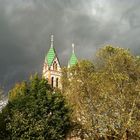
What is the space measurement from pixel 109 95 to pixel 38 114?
7.44m

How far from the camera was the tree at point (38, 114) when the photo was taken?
38.9 meters

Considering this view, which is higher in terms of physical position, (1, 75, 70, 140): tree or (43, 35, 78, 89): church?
(43, 35, 78, 89): church

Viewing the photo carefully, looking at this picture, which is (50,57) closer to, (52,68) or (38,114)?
(52,68)

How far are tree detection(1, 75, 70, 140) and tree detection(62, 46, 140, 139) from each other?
1.88 meters

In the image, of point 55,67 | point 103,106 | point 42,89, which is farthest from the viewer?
point 55,67

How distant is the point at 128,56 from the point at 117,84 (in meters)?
2.98

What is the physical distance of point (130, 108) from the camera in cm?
3966

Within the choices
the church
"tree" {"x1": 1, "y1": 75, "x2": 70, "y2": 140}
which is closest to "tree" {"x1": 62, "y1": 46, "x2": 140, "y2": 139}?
"tree" {"x1": 1, "y1": 75, "x2": 70, "y2": 140}

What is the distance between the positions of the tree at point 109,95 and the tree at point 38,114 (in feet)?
6.18

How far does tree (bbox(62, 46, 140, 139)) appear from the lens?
1539 inches

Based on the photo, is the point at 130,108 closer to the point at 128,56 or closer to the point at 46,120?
the point at 128,56

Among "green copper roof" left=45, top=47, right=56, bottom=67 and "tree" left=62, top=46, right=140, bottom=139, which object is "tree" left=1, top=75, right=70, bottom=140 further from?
"green copper roof" left=45, top=47, right=56, bottom=67

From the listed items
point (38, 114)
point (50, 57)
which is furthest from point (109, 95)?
point (50, 57)

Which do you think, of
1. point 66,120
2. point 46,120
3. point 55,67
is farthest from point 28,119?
point 55,67
